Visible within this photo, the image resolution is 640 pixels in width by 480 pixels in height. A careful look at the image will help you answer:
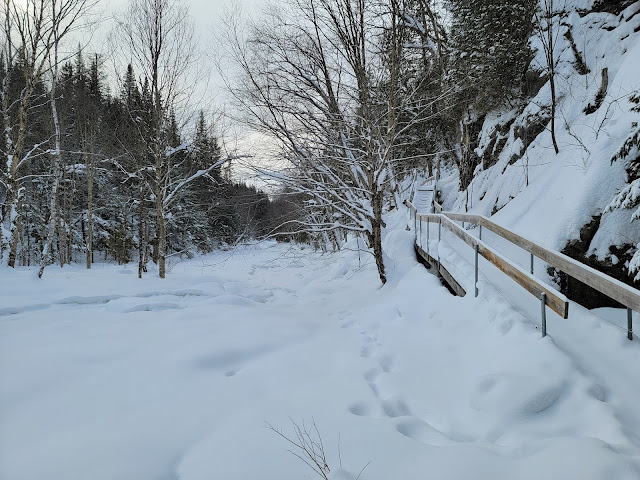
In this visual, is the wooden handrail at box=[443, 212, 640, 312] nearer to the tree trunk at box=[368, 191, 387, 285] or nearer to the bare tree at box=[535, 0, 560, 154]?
the tree trunk at box=[368, 191, 387, 285]

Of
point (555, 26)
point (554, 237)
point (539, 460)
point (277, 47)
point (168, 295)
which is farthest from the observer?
point (555, 26)

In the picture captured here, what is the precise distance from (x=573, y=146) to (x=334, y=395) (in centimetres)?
983

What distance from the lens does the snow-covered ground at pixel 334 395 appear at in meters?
1.90

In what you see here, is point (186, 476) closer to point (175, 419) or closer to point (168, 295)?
point (175, 419)

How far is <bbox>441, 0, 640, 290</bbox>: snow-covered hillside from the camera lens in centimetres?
583

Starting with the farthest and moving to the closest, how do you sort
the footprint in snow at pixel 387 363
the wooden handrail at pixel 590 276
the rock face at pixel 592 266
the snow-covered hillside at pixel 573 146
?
the snow-covered hillside at pixel 573 146
the rock face at pixel 592 266
the footprint in snow at pixel 387 363
the wooden handrail at pixel 590 276

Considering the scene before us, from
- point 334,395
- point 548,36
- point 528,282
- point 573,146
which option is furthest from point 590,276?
point 548,36

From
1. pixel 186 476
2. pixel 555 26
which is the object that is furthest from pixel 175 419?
pixel 555 26

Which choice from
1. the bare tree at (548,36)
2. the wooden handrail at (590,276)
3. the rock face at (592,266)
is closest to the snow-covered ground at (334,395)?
the rock face at (592,266)

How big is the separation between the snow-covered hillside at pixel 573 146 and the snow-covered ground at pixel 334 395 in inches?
68.8

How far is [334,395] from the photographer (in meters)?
2.87

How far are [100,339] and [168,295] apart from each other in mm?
4037

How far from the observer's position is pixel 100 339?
4.08 metres

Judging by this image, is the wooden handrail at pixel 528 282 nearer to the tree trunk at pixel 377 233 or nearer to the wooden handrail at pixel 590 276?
the wooden handrail at pixel 590 276
